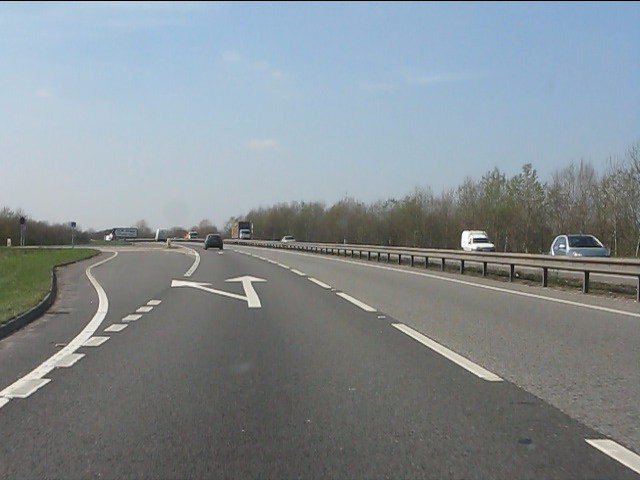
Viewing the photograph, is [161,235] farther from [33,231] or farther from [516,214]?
[516,214]

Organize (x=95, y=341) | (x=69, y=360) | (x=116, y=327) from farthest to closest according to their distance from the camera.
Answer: (x=116, y=327)
(x=95, y=341)
(x=69, y=360)

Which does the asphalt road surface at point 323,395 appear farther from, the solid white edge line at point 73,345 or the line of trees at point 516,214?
the line of trees at point 516,214

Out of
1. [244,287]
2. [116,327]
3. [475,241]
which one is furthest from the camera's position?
[475,241]

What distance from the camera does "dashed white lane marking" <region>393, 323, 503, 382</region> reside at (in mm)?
9039

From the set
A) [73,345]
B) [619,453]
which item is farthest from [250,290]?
[619,453]

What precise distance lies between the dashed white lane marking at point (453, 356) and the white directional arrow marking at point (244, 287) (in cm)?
573

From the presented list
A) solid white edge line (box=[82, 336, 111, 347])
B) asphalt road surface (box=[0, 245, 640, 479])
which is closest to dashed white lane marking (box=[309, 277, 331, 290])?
asphalt road surface (box=[0, 245, 640, 479])

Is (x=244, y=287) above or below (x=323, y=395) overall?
above

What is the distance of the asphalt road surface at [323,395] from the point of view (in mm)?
5652

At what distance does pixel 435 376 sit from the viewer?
8.97 metres

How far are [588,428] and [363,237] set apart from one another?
3860 inches

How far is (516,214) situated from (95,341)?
6519 centimetres

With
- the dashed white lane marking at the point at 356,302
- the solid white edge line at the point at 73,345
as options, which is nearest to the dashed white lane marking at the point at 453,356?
the dashed white lane marking at the point at 356,302

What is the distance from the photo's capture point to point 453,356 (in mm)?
10414
